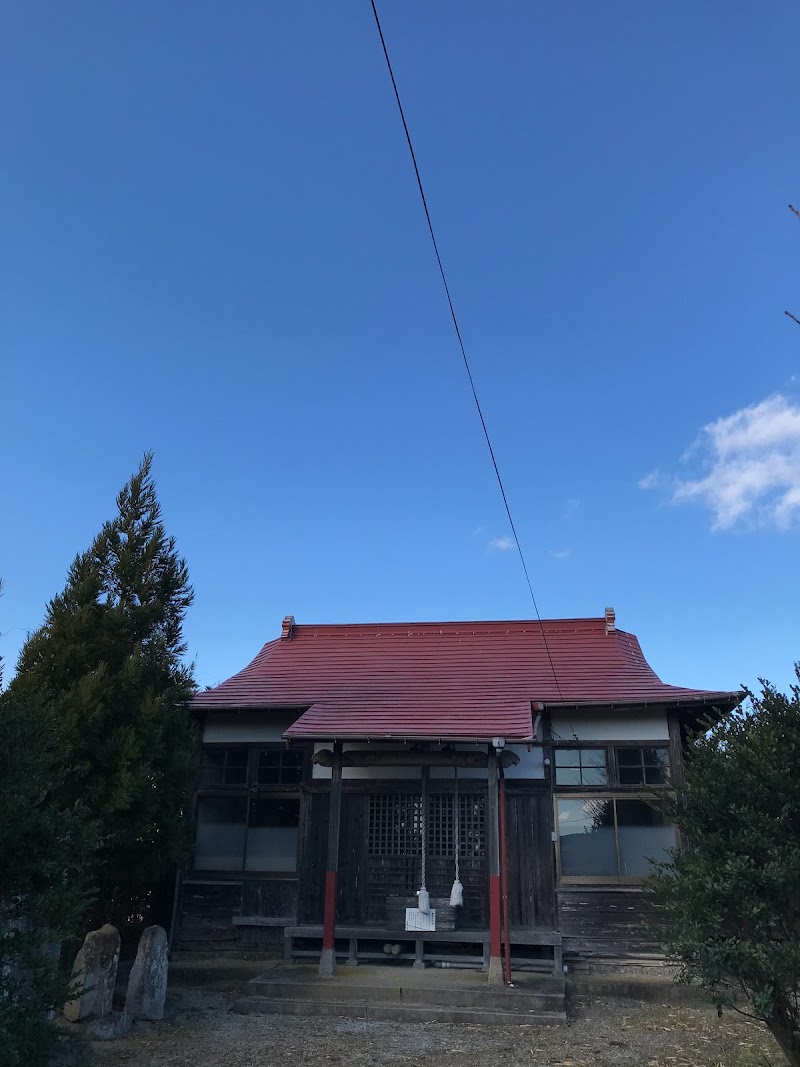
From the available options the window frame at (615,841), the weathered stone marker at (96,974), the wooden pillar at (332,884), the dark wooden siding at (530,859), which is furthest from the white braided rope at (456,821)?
the weathered stone marker at (96,974)

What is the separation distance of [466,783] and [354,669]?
3378 millimetres

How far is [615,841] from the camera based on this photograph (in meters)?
11.0

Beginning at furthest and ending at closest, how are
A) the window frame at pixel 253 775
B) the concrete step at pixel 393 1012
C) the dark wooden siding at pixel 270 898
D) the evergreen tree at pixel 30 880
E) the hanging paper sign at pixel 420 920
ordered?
the window frame at pixel 253 775
the dark wooden siding at pixel 270 898
the hanging paper sign at pixel 420 920
the concrete step at pixel 393 1012
the evergreen tree at pixel 30 880

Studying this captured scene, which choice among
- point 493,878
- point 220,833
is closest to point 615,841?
point 493,878

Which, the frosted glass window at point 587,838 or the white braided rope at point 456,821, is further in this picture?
the frosted glass window at point 587,838

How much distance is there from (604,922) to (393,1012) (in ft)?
12.1

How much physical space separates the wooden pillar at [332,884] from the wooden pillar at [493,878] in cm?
194

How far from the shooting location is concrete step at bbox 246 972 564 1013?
27.8ft

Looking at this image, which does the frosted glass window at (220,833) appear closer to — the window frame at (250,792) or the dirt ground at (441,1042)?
the window frame at (250,792)

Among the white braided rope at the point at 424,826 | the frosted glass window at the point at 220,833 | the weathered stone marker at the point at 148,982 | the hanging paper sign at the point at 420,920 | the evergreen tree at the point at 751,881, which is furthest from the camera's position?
the frosted glass window at the point at 220,833

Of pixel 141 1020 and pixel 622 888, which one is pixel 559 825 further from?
pixel 141 1020

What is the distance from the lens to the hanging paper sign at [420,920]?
9945mm

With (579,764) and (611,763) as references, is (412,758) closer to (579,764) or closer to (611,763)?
(579,764)

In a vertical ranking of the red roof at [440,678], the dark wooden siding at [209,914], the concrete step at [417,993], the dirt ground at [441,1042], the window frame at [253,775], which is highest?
the red roof at [440,678]
